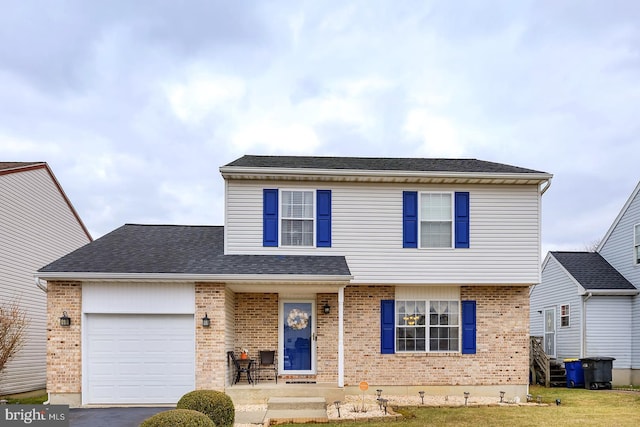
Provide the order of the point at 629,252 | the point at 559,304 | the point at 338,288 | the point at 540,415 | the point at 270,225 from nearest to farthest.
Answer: the point at 540,415, the point at 338,288, the point at 270,225, the point at 629,252, the point at 559,304

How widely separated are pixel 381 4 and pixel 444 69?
395cm

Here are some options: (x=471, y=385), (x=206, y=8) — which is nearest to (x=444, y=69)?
(x=206, y=8)

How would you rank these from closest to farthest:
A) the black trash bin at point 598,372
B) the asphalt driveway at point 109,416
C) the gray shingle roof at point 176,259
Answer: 1. the asphalt driveway at point 109,416
2. the gray shingle roof at point 176,259
3. the black trash bin at point 598,372

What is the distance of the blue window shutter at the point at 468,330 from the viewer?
15.2 m

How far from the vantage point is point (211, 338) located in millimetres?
13578

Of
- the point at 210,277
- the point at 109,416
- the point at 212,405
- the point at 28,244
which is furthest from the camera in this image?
the point at 28,244

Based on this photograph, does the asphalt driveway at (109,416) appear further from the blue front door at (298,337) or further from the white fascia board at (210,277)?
Answer: the blue front door at (298,337)

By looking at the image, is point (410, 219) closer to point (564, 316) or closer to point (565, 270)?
point (565, 270)

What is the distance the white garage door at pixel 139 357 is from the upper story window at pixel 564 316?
14.0 m

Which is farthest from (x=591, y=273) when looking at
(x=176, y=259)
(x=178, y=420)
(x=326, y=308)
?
(x=178, y=420)

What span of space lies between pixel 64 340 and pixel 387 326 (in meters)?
7.81

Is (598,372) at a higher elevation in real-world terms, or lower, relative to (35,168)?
lower

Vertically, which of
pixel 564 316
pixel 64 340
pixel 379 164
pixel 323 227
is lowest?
pixel 564 316

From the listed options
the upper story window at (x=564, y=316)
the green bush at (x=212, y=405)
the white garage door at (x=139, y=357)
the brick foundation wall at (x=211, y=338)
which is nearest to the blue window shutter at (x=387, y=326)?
the brick foundation wall at (x=211, y=338)
